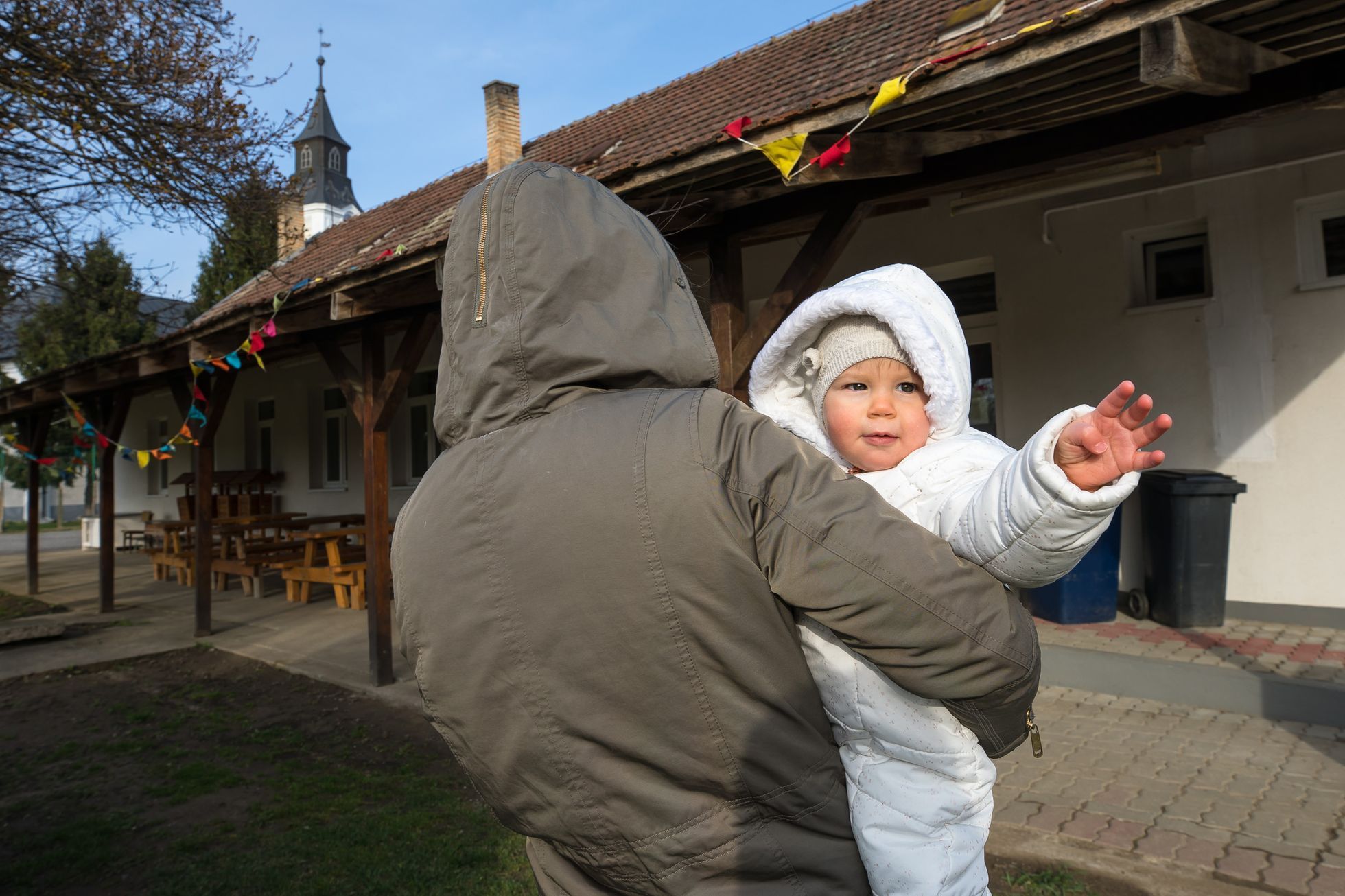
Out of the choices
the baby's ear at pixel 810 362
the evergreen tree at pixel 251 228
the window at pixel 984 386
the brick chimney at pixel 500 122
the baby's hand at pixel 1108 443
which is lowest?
the baby's hand at pixel 1108 443

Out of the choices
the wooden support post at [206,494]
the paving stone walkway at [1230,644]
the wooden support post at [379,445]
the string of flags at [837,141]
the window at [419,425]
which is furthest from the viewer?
the window at [419,425]

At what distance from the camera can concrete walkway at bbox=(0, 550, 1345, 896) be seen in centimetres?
334

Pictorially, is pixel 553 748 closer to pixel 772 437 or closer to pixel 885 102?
pixel 772 437

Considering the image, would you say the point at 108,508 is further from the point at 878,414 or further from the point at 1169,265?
the point at 878,414

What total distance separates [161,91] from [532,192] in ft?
21.8

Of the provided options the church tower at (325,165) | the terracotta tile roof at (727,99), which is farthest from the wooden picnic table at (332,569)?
the church tower at (325,165)

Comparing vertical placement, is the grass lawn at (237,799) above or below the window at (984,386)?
below

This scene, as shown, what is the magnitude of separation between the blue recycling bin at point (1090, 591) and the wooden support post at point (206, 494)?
819 centimetres

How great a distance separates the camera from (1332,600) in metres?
6.29

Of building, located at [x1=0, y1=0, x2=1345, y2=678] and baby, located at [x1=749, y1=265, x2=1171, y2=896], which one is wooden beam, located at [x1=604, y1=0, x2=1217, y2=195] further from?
baby, located at [x1=749, y1=265, x2=1171, y2=896]

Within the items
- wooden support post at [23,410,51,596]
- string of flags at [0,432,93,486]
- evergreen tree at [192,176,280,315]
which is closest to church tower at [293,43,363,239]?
string of flags at [0,432,93,486]

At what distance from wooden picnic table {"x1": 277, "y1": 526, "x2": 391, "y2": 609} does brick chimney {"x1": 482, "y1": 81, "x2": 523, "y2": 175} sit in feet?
17.5

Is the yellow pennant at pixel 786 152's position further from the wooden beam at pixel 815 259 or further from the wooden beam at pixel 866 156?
the wooden beam at pixel 815 259

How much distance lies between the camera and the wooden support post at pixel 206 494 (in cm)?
930
